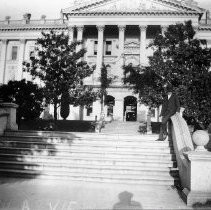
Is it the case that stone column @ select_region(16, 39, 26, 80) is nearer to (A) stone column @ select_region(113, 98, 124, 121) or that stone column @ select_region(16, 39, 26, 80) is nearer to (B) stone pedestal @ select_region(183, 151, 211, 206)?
(A) stone column @ select_region(113, 98, 124, 121)

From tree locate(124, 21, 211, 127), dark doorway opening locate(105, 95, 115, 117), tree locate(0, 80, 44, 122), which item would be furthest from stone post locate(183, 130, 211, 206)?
dark doorway opening locate(105, 95, 115, 117)

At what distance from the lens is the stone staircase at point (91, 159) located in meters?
9.05

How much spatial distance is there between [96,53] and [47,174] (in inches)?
1556

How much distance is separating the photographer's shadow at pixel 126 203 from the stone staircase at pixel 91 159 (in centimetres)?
135

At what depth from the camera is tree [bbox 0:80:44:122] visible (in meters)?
24.4

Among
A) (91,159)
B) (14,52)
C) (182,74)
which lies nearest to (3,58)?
(14,52)

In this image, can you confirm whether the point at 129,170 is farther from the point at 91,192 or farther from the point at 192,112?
the point at 192,112

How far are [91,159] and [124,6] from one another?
3879 centimetres

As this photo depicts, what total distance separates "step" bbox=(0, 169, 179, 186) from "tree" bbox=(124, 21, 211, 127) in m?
9.79

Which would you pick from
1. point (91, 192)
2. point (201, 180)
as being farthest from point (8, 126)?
point (201, 180)

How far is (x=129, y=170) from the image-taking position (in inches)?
364

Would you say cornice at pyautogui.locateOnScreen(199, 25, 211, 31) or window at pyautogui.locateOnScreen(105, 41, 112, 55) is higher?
cornice at pyautogui.locateOnScreen(199, 25, 211, 31)

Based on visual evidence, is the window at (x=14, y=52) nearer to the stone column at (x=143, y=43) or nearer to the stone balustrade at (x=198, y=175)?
the stone column at (x=143, y=43)

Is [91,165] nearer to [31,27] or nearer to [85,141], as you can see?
[85,141]
